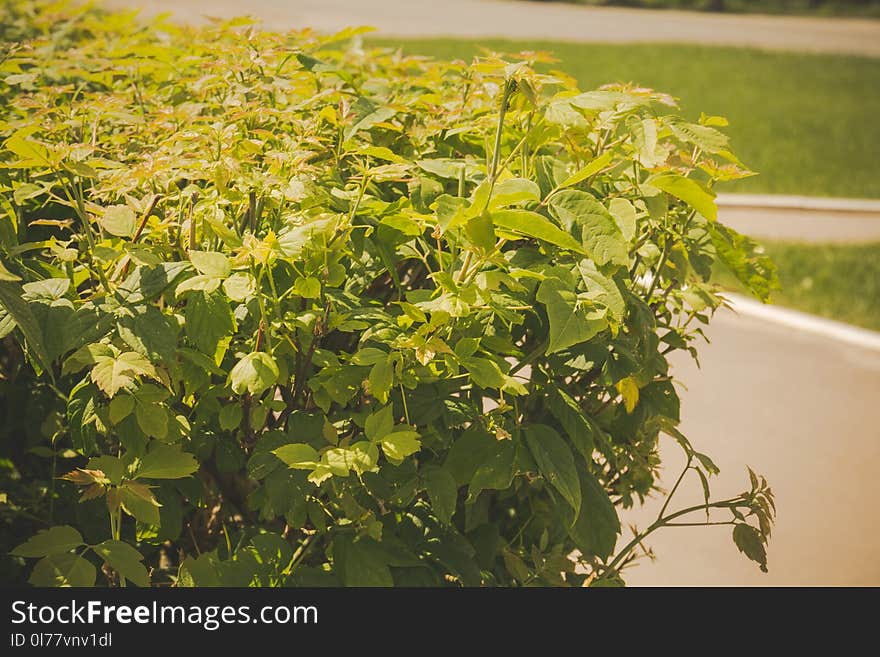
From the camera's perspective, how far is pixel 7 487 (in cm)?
211

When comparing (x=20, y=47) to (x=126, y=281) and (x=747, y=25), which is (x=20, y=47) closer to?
(x=126, y=281)

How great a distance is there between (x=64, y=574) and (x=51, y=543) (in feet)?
0.19

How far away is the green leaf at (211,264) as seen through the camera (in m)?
1.36

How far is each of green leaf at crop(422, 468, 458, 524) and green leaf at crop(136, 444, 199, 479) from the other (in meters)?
0.38

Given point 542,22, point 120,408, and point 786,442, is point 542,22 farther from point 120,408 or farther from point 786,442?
point 120,408

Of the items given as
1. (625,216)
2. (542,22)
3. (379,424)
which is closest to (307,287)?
(379,424)

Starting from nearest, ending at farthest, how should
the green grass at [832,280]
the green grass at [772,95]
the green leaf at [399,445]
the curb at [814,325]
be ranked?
the green leaf at [399,445] → the curb at [814,325] → the green grass at [832,280] → the green grass at [772,95]

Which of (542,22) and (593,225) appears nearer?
(593,225)

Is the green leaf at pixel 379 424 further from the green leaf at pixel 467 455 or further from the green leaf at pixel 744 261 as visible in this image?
the green leaf at pixel 744 261

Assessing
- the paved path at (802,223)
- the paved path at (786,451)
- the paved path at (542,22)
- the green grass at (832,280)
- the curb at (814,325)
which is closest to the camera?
the paved path at (786,451)

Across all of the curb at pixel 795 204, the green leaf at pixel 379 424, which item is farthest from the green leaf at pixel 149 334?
the curb at pixel 795 204

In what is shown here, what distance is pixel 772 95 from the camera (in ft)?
43.7

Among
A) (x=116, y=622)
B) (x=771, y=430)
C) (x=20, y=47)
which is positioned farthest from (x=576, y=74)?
(x=116, y=622)

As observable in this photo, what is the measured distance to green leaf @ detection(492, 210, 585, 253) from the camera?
53.4 inches
